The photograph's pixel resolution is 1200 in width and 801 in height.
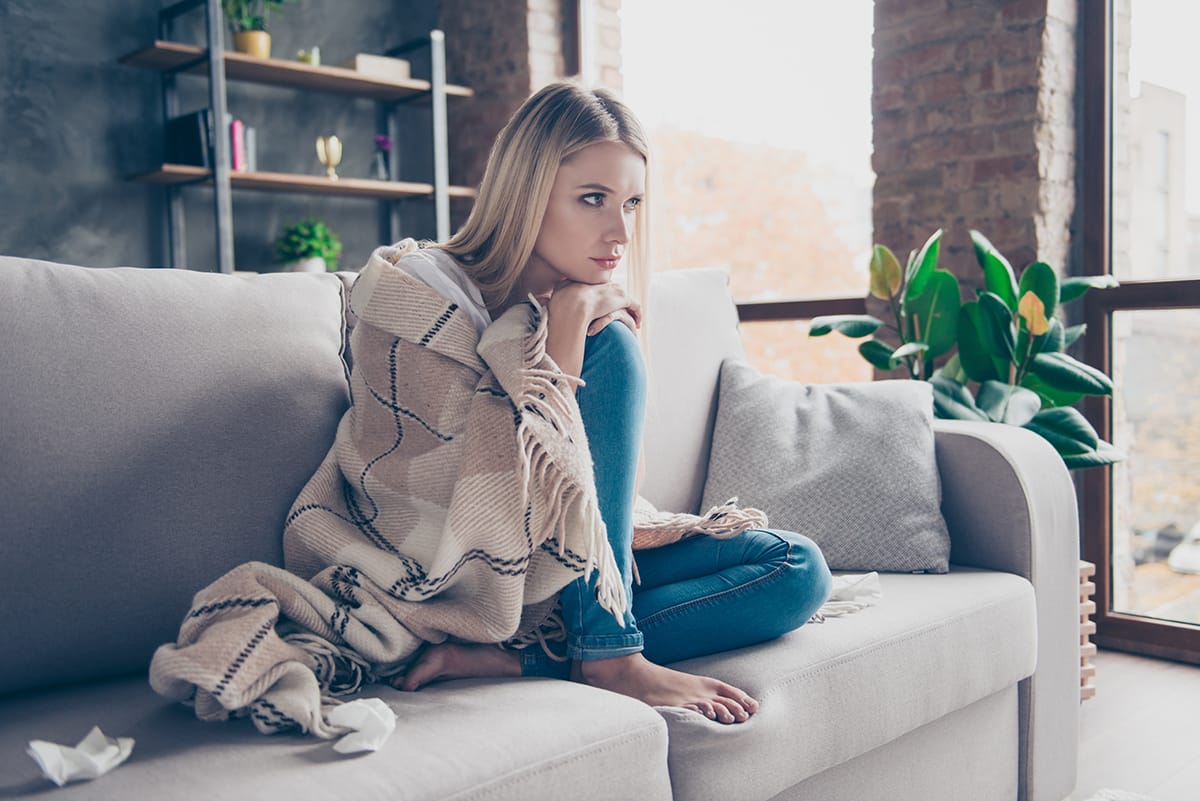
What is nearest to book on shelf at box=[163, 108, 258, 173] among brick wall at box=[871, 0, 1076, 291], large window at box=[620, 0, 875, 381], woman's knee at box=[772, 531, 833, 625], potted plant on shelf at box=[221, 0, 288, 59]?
potted plant on shelf at box=[221, 0, 288, 59]

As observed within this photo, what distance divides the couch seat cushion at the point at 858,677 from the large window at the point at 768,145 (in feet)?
5.78

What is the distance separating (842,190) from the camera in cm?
359

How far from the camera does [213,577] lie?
129 cm

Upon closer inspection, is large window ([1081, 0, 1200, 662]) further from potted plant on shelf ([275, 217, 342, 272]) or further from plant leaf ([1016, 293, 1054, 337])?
potted plant on shelf ([275, 217, 342, 272])

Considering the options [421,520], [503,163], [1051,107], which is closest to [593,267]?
[503,163]

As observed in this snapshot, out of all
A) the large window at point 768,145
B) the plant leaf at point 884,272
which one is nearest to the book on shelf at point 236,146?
the large window at point 768,145

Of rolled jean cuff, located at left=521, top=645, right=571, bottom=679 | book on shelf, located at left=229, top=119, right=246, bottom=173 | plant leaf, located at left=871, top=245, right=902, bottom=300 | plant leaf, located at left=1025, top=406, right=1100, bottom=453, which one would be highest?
book on shelf, located at left=229, top=119, right=246, bottom=173

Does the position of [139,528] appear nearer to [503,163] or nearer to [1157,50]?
[503,163]

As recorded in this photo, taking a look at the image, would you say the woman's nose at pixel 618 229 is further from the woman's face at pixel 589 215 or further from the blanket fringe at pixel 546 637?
the blanket fringe at pixel 546 637

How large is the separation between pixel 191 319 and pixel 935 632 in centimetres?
111

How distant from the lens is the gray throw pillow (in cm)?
179

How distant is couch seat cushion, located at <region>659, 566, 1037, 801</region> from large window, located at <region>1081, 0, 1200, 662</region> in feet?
4.13

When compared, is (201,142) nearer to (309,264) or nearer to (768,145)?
(309,264)

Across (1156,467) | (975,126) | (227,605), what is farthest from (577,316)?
(1156,467)
